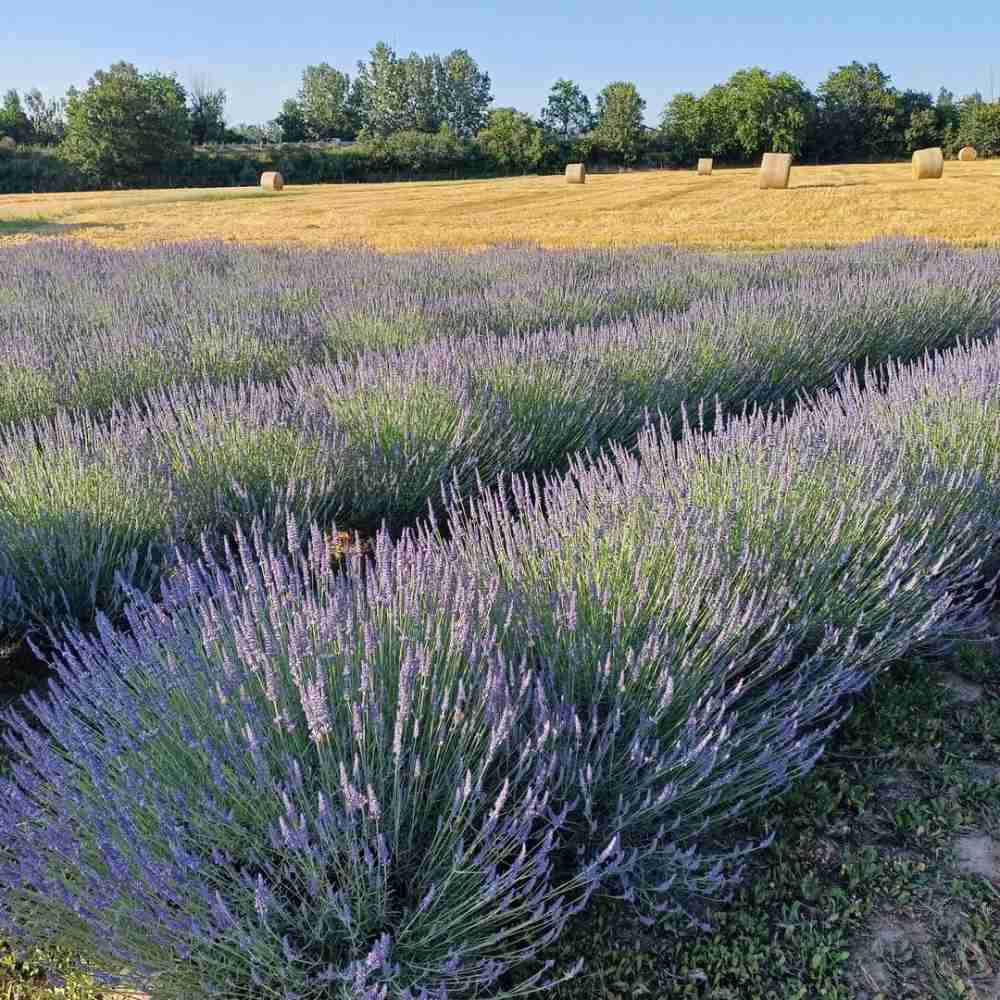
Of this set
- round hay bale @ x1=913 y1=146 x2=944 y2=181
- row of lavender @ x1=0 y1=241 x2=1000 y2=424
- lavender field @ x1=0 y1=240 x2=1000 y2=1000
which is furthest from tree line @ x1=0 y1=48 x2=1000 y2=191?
lavender field @ x1=0 y1=240 x2=1000 y2=1000

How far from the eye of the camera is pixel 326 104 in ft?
256

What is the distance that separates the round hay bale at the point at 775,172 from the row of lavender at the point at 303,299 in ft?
49.1

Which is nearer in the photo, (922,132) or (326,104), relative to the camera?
(922,132)

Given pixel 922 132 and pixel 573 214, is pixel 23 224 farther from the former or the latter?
pixel 922 132

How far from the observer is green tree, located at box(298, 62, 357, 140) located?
72.7 m

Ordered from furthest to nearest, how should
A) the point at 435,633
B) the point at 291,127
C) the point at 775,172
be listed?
the point at 291,127, the point at 775,172, the point at 435,633

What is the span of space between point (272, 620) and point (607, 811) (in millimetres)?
784

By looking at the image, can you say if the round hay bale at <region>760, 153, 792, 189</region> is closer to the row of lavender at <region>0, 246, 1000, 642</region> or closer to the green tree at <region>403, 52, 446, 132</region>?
the row of lavender at <region>0, 246, 1000, 642</region>

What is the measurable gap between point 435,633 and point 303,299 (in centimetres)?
547

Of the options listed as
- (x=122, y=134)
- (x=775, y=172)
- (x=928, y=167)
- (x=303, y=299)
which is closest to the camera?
(x=303, y=299)

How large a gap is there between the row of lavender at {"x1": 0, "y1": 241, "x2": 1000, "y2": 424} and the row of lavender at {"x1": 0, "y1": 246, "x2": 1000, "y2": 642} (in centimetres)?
29

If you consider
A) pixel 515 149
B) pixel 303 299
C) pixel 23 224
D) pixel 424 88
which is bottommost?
pixel 303 299

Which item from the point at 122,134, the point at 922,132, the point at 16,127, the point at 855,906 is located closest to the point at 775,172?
the point at 855,906

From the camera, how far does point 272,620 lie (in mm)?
1682
